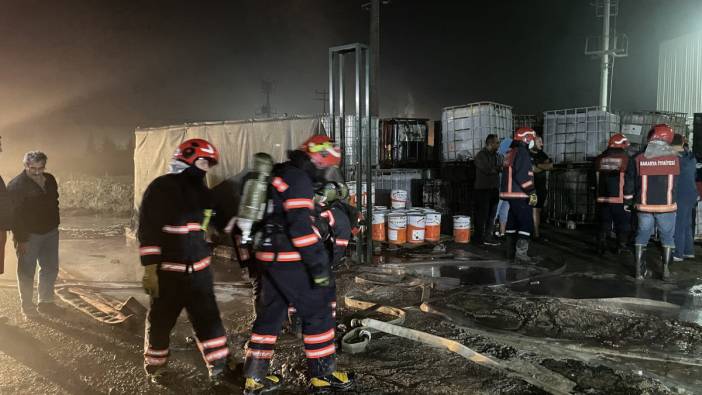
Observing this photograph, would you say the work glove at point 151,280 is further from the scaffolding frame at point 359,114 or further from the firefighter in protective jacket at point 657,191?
the firefighter in protective jacket at point 657,191

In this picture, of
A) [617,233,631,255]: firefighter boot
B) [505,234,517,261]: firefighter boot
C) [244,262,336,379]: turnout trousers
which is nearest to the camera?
[244,262,336,379]: turnout trousers

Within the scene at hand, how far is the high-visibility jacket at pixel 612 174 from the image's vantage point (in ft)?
27.3

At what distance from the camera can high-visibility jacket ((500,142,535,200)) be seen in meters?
7.80

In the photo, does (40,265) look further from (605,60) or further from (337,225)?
(605,60)

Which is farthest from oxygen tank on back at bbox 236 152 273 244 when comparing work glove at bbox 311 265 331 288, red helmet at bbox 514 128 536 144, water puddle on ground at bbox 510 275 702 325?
red helmet at bbox 514 128 536 144

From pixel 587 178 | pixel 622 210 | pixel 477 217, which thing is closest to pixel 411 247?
pixel 477 217

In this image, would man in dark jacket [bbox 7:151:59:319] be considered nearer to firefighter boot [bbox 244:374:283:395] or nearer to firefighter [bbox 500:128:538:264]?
firefighter boot [bbox 244:374:283:395]

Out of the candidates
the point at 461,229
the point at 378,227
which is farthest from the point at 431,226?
the point at 378,227

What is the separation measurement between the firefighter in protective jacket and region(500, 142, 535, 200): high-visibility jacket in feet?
4.91

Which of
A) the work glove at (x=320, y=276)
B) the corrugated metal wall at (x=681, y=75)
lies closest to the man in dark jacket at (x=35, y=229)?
the work glove at (x=320, y=276)

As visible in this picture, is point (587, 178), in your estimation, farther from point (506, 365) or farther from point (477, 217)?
point (506, 365)

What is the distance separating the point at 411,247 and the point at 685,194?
180 inches

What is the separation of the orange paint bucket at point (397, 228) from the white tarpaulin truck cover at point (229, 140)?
6.66 feet

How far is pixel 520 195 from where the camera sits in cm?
782
